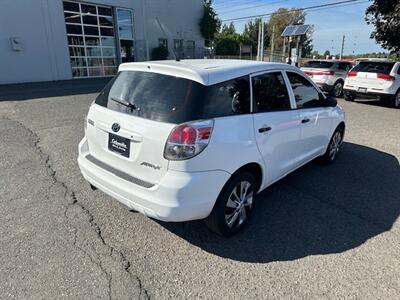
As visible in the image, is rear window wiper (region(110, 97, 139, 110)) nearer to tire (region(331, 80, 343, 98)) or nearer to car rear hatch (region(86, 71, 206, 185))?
car rear hatch (region(86, 71, 206, 185))

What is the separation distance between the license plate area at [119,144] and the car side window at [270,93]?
4.46ft

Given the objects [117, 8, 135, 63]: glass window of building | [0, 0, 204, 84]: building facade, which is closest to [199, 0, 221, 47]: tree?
[0, 0, 204, 84]: building facade

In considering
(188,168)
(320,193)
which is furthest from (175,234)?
(320,193)

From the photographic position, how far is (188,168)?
8.61 ft

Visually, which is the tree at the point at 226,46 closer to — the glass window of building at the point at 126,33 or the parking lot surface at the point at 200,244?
the glass window of building at the point at 126,33

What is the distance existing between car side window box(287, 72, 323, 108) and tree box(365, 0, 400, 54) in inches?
433

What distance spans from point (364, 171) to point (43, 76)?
63.2 ft

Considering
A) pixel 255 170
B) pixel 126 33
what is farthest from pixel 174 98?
pixel 126 33

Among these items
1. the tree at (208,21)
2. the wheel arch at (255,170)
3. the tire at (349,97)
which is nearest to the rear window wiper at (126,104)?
the wheel arch at (255,170)

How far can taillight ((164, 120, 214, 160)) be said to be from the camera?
8.58 ft

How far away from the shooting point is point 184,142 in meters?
2.62

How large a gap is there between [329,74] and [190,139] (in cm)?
1257

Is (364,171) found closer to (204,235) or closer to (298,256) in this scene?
(298,256)

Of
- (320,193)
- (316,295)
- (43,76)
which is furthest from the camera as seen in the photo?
(43,76)
